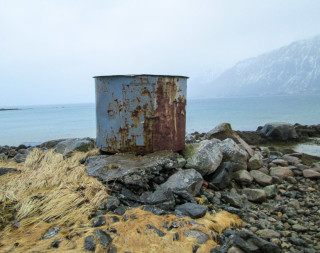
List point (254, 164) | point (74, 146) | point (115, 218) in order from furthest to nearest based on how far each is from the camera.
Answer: point (254, 164) < point (74, 146) < point (115, 218)

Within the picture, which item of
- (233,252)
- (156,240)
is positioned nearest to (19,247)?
(156,240)

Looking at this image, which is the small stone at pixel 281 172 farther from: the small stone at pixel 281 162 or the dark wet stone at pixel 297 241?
the dark wet stone at pixel 297 241

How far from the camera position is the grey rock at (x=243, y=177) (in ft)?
18.9

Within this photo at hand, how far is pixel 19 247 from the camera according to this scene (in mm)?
2904

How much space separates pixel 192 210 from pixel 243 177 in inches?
93.4

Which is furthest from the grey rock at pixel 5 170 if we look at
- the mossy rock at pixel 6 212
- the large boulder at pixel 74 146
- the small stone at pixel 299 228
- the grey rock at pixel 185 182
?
the small stone at pixel 299 228

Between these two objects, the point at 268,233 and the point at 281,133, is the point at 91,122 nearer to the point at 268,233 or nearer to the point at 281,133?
the point at 281,133

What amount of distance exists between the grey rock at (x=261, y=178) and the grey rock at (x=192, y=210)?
252 cm

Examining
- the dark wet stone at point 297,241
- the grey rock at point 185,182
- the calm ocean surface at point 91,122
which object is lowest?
the calm ocean surface at point 91,122

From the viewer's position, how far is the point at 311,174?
625cm

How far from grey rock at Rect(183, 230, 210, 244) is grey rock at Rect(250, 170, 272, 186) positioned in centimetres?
308

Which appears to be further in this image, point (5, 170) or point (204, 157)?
point (204, 157)

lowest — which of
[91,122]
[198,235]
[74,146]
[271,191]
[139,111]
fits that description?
[91,122]

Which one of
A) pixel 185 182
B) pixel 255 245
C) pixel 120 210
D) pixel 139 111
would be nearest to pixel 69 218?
pixel 120 210
